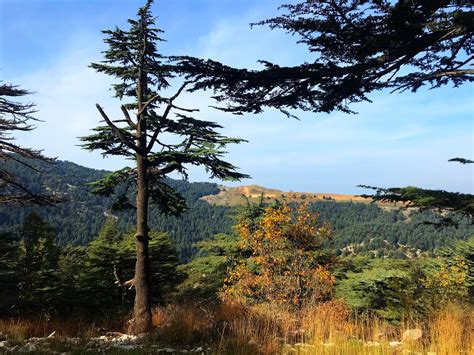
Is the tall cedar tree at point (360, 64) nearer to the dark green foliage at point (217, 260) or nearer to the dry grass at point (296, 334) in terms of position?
the dry grass at point (296, 334)

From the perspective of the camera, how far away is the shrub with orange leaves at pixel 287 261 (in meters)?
12.7

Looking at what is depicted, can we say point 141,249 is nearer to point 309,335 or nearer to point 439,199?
point 309,335

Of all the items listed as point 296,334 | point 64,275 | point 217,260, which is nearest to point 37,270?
point 64,275

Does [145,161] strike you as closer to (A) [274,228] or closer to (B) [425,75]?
(A) [274,228]

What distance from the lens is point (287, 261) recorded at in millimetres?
13656

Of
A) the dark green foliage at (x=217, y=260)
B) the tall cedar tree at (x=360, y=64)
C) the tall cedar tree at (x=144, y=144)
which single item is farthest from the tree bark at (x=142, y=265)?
the dark green foliage at (x=217, y=260)

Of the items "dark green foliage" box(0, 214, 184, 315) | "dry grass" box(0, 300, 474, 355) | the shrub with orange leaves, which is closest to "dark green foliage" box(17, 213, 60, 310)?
"dark green foliage" box(0, 214, 184, 315)

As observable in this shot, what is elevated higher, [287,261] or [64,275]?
[287,261]

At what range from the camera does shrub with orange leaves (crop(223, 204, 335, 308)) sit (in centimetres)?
1274

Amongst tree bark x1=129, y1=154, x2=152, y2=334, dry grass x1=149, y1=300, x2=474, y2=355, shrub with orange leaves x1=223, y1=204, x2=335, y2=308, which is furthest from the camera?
shrub with orange leaves x1=223, y1=204, x2=335, y2=308

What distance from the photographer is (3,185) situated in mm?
12812

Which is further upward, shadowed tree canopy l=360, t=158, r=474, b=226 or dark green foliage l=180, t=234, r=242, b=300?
shadowed tree canopy l=360, t=158, r=474, b=226

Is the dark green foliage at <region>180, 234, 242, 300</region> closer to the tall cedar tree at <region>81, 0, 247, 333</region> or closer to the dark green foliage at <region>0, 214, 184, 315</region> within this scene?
the dark green foliage at <region>0, 214, 184, 315</region>

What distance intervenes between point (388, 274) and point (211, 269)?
9.69 meters
